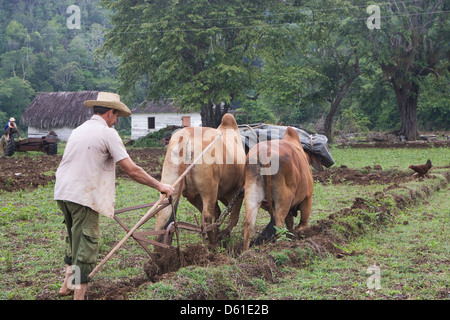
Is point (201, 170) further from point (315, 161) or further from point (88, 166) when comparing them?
point (315, 161)

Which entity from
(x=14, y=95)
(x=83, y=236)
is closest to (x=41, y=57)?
(x=14, y=95)

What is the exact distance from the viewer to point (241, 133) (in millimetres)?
9094

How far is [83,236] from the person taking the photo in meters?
4.73

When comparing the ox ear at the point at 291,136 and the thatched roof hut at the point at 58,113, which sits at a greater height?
the ox ear at the point at 291,136

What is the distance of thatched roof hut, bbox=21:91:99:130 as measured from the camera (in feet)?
140

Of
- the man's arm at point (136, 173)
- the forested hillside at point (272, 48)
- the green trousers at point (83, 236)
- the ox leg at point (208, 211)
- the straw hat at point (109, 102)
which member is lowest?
the ox leg at point (208, 211)

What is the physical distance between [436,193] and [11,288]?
34.3 feet

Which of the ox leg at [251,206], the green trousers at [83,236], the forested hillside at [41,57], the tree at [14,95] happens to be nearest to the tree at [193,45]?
the ox leg at [251,206]

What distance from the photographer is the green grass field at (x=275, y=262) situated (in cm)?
493

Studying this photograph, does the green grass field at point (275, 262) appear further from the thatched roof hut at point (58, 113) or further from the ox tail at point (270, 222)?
the thatched roof hut at point (58, 113)

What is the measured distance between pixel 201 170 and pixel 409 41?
27.4m

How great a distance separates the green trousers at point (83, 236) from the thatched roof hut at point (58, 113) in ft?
128

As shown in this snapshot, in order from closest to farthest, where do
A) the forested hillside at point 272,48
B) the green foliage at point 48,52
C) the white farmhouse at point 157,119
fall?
1. the forested hillside at point 272,48
2. the white farmhouse at point 157,119
3. the green foliage at point 48,52
